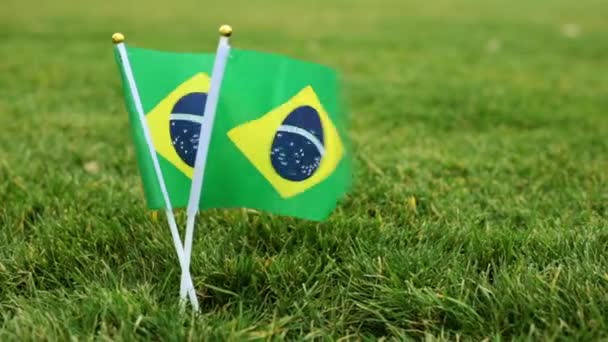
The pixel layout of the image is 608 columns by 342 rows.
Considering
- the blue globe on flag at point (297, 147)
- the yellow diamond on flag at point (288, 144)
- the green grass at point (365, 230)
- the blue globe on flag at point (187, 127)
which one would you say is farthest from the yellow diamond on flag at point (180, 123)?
the green grass at point (365, 230)

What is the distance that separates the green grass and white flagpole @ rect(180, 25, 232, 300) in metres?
0.21

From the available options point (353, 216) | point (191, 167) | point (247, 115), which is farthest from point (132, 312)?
point (353, 216)

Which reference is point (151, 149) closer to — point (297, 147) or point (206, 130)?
point (206, 130)

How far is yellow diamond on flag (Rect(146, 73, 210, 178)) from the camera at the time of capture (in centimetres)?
175

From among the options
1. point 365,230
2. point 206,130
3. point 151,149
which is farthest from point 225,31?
point 365,230

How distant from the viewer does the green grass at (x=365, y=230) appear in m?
1.65

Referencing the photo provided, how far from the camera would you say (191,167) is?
5.78 ft

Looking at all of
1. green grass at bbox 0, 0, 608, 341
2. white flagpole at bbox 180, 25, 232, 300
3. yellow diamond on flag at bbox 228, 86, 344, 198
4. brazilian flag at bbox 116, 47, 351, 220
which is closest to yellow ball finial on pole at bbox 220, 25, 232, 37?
white flagpole at bbox 180, 25, 232, 300

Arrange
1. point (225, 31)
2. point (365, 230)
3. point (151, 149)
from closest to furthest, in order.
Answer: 1. point (225, 31)
2. point (151, 149)
3. point (365, 230)

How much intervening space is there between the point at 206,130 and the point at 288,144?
23 cm

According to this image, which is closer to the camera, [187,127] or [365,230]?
[187,127]

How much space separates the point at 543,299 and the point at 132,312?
990mm

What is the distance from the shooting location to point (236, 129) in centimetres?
174

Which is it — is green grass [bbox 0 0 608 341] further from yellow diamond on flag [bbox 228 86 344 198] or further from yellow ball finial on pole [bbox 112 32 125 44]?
yellow ball finial on pole [bbox 112 32 125 44]
